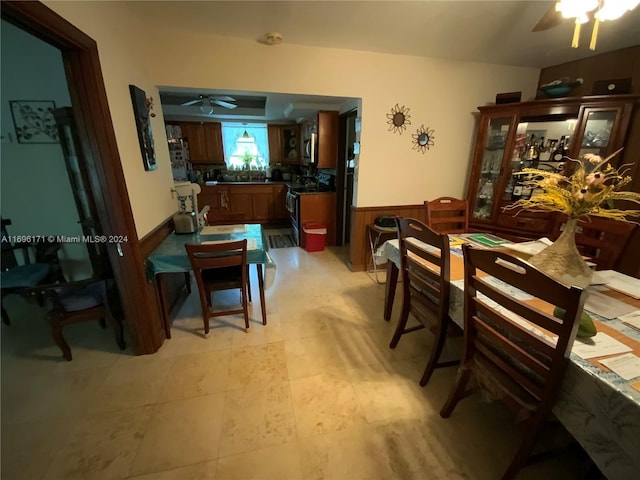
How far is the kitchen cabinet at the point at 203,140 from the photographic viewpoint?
528cm

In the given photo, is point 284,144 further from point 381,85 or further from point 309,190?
point 381,85

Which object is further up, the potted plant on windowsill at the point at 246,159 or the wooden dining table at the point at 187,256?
the potted plant on windowsill at the point at 246,159

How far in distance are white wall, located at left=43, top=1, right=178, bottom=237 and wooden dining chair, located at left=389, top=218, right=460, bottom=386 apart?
6.02ft

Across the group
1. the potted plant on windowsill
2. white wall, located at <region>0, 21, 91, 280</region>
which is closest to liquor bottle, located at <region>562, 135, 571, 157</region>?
white wall, located at <region>0, 21, 91, 280</region>

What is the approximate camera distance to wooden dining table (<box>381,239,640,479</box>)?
75 cm

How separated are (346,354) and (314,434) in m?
0.63

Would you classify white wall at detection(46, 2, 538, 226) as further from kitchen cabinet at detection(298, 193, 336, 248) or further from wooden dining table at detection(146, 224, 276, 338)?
kitchen cabinet at detection(298, 193, 336, 248)

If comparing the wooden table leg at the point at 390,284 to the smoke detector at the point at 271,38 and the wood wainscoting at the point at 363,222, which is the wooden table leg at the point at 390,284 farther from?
the smoke detector at the point at 271,38

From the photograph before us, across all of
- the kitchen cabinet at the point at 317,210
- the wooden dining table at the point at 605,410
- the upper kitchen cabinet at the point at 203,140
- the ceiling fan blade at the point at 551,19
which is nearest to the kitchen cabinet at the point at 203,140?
the upper kitchen cabinet at the point at 203,140

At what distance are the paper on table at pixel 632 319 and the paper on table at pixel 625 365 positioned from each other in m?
0.25

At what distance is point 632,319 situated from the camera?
42.6 inches

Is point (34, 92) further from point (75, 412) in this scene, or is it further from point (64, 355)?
point (75, 412)

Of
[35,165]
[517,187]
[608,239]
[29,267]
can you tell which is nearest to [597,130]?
[517,187]

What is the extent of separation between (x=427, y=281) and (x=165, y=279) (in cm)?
205
